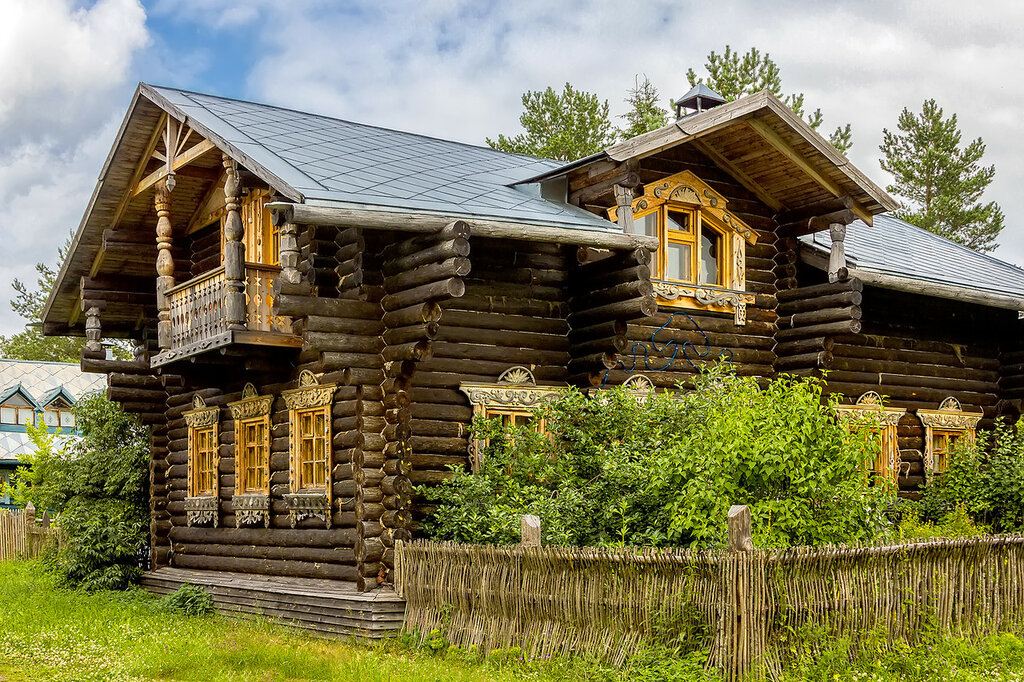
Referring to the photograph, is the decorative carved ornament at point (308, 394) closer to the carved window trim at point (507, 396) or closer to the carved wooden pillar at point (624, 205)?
the carved window trim at point (507, 396)

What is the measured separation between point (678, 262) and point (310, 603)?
7454mm

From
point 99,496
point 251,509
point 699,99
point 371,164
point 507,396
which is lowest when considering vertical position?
point 99,496

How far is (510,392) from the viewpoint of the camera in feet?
53.2

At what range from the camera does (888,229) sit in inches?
927

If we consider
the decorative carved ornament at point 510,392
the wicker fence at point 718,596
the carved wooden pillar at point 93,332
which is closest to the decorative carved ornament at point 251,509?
the decorative carved ornament at point 510,392

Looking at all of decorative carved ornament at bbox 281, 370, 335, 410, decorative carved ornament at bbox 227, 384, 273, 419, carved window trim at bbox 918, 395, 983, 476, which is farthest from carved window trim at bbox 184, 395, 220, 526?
carved window trim at bbox 918, 395, 983, 476

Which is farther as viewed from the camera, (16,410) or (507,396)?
(16,410)

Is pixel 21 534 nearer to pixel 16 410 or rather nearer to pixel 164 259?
pixel 164 259

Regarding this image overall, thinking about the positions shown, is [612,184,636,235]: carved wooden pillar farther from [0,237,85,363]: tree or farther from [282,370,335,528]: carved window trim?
[0,237,85,363]: tree

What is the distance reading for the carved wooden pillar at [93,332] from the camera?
66.5 ft

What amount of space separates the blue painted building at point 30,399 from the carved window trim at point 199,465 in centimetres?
2817

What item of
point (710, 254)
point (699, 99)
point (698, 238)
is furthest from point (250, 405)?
point (699, 99)

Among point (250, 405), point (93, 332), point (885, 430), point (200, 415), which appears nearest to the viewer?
point (250, 405)

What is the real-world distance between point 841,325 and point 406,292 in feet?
23.9
